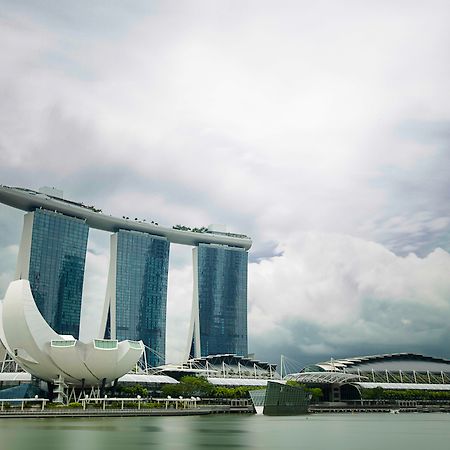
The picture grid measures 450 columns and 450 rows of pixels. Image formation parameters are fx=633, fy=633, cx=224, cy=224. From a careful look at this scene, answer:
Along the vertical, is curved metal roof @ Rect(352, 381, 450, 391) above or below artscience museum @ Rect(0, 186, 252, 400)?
below

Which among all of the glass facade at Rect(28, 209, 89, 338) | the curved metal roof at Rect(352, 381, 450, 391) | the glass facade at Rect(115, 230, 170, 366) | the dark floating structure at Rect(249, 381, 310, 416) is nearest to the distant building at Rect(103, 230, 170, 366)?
the glass facade at Rect(115, 230, 170, 366)

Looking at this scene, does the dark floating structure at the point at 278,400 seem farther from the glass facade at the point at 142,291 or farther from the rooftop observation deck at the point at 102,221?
the rooftop observation deck at the point at 102,221

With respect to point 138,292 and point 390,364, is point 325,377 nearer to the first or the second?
point 390,364

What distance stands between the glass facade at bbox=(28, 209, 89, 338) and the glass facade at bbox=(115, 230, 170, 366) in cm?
1314

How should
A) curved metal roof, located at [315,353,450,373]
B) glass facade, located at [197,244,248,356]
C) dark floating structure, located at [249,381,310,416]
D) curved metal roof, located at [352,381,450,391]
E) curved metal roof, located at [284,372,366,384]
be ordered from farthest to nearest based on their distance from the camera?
glass facade, located at [197,244,248,356]
curved metal roof, located at [315,353,450,373]
curved metal roof, located at [352,381,450,391]
curved metal roof, located at [284,372,366,384]
dark floating structure, located at [249,381,310,416]

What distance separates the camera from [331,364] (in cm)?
16412

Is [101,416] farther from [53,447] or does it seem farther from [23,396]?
[53,447]

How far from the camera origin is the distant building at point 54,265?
14788 cm

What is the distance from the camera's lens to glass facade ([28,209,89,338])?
486 ft

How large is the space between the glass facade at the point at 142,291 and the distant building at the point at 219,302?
10.1 meters

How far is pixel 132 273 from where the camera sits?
171m

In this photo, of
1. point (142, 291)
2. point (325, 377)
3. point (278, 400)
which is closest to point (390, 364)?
point (325, 377)

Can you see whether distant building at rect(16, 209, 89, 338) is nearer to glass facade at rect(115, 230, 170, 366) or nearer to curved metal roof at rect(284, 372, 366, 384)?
glass facade at rect(115, 230, 170, 366)

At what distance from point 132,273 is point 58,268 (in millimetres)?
23859
